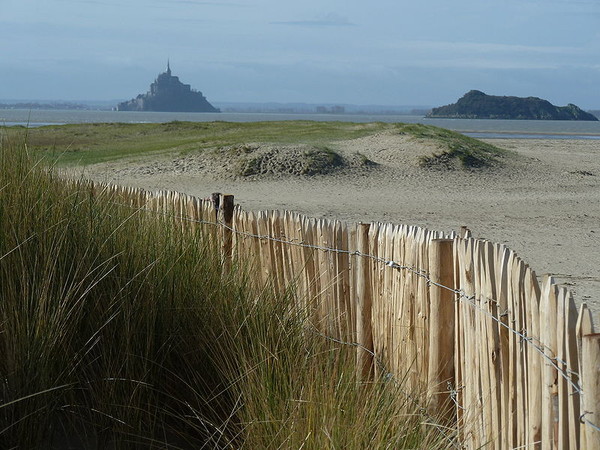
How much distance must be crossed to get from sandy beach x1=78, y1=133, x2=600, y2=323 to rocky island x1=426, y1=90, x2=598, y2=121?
127344mm

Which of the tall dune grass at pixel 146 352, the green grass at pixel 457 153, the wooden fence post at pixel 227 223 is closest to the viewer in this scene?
the tall dune grass at pixel 146 352

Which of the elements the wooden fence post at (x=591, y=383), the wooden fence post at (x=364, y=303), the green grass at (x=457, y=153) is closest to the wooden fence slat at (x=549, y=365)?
the wooden fence post at (x=591, y=383)

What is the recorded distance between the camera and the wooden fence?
101 inches

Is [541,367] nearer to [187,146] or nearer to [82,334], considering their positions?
[82,334]

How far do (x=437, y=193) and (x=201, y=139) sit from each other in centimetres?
1010

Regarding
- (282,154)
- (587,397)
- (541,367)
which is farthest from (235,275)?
(282,154)

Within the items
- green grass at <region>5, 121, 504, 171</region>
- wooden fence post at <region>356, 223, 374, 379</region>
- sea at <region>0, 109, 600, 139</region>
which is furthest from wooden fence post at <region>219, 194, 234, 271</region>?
sea at <region>0, 109, 600, 139</region>

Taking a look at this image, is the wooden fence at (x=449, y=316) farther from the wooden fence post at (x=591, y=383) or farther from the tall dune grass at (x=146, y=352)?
the tall dune grass at (x=146, y=352)

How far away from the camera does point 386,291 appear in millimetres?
4285

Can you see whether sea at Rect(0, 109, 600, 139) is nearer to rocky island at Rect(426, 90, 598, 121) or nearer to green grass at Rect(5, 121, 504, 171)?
green grass at Rect(5, 121, 504, 171)

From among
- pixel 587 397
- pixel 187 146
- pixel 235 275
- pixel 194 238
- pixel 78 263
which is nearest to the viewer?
pixel 587 397

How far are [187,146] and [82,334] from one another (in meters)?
17.9

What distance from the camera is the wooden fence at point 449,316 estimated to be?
2.56 meters

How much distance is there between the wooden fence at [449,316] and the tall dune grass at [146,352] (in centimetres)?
23
